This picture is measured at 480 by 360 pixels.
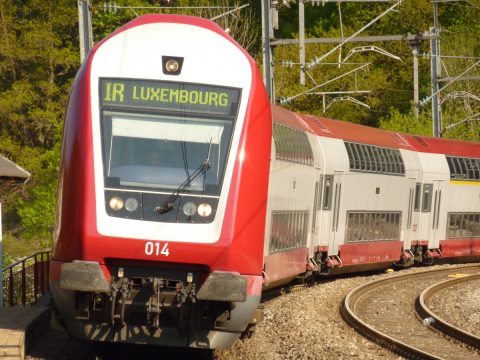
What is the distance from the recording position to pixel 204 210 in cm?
1292

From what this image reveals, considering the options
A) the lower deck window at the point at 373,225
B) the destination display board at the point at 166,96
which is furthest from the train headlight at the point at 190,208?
the lower deck window at the point at 373,225

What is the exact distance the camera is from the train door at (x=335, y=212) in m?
24.0

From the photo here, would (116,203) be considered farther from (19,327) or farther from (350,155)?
(350,155)

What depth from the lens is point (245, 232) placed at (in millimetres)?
13047

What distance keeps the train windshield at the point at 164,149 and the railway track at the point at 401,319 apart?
12.2ft

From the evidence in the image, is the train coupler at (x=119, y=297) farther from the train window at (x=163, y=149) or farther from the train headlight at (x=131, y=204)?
the train window at (x=163, y=149)

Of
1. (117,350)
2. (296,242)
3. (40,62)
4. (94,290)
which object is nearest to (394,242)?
(296,242)

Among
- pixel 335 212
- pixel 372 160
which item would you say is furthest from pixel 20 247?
pixel 335 212

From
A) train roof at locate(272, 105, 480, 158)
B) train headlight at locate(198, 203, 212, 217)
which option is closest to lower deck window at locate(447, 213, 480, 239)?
train roof at locate(272, 105, 480, 158)

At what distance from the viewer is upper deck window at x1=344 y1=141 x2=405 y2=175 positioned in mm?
25609

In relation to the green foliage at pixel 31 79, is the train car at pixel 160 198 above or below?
below

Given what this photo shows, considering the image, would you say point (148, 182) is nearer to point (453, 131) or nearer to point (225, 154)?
point (225, 154)

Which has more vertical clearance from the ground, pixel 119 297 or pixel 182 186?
pixel 182 186

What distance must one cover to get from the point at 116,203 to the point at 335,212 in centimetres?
1192
